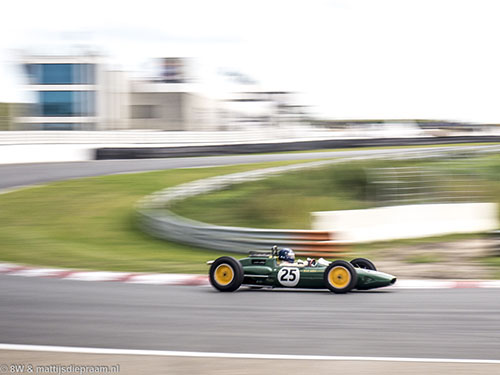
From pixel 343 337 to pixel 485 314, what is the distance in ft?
5.50

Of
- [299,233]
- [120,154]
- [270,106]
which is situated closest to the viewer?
[299,233]

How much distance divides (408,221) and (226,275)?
562 cm

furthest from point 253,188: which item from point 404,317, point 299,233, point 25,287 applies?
point 404,317

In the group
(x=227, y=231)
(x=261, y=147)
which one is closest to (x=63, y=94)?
(x=261, y=147)

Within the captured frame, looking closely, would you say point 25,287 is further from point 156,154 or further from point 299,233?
point 156,154

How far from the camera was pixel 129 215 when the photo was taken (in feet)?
52.8

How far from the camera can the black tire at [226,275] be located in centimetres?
827

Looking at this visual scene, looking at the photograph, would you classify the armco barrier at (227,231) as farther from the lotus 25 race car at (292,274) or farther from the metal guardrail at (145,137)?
the metal guardrail at (145,137)

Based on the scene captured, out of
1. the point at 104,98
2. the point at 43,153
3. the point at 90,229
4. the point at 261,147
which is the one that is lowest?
the point at 90,229

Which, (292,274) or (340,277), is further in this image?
(292,274)

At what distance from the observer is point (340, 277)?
311 inches

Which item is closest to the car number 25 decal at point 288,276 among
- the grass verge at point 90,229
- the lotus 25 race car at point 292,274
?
the lotus 25 race car at point 292,274

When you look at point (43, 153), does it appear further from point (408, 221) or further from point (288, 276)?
point (288, 276)

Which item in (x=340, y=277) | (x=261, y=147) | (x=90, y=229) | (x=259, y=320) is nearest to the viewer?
(x=259, y=320)
